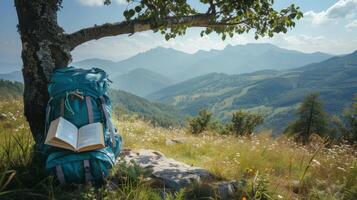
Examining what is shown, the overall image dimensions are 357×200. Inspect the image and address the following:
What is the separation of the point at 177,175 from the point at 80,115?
Answer: 165 cm

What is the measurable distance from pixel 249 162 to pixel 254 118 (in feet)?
154

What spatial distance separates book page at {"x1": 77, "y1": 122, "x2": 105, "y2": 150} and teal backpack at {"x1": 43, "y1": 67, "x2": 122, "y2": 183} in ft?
0.43

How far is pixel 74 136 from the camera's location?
3.46 meters

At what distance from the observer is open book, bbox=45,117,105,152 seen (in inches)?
129

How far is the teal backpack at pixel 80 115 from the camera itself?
336 centimetres

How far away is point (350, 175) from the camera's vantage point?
4.46 metres

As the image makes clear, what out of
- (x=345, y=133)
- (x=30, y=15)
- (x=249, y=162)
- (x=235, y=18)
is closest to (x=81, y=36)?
(x=30, y=15)

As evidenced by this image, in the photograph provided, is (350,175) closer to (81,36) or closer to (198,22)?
(198,22)

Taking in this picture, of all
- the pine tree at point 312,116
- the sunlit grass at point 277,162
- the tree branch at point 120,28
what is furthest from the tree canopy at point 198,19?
the pine tree at point 312,116

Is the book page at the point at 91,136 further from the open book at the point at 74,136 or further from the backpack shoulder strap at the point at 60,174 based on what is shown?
the backpack shoulder strap at the point at 60,174

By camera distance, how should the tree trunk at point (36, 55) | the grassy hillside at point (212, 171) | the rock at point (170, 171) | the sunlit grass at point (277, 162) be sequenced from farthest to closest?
the tree trunk at point (36, 55) < the sunlit grass at point (277, 162) < the rock at point (170, 171) < the grassy hillside at point (212, 171)

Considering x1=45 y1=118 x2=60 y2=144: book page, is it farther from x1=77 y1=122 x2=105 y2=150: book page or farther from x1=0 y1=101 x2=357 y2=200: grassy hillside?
x1=0 y1=101 x2=357 y2=200: grassy hillside

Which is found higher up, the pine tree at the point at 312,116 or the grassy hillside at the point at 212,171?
the grassy hillside at the point at 212,171

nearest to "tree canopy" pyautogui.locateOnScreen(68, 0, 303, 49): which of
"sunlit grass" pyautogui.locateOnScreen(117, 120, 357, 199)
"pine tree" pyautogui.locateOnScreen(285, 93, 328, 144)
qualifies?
"sunlit grass" pyautogui.locateOnScreen(117, 120, 357, 199)
